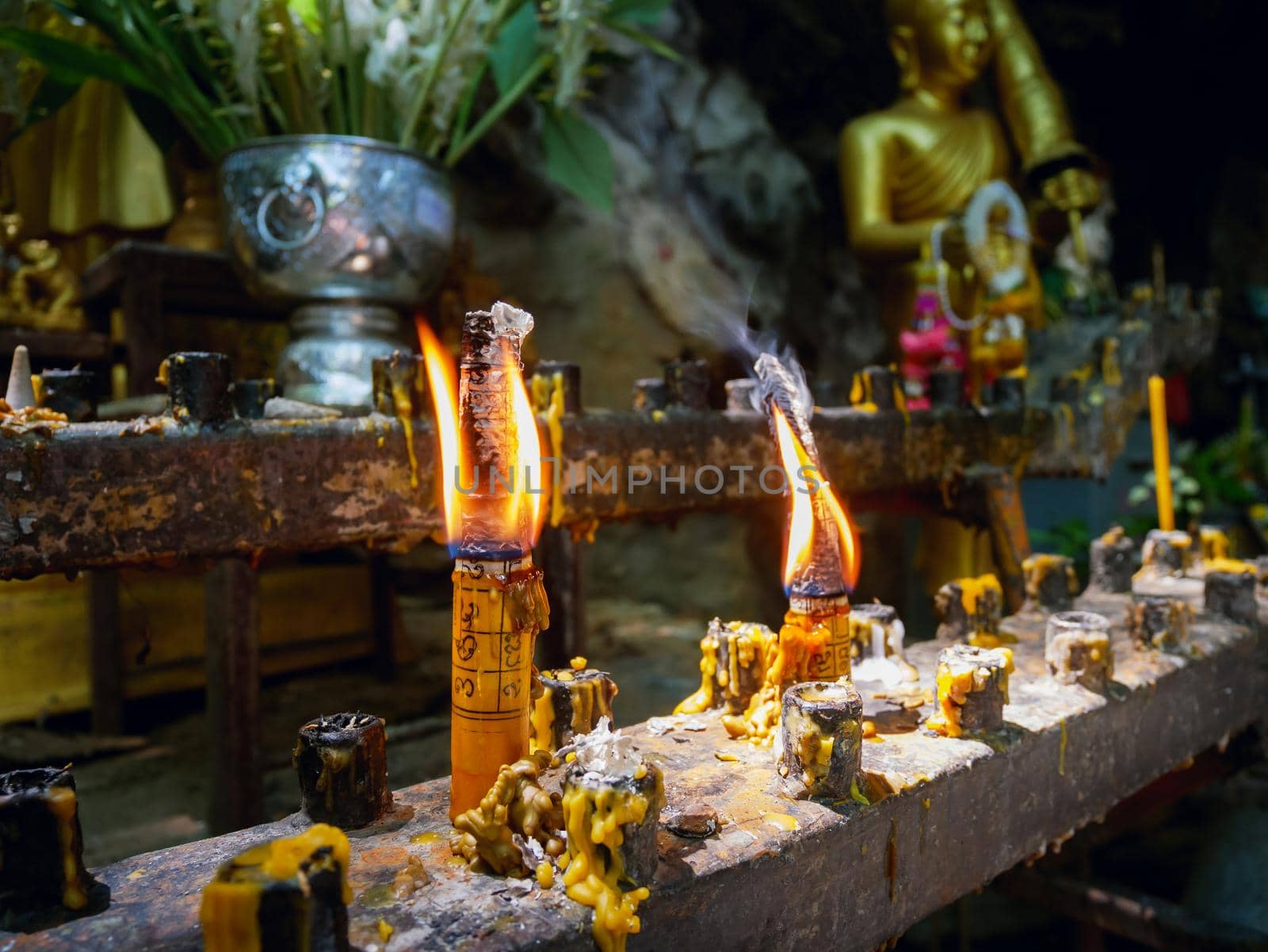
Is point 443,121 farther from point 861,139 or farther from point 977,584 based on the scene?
point 861,139

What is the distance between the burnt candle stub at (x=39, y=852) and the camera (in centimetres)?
98

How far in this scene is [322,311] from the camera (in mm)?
2428

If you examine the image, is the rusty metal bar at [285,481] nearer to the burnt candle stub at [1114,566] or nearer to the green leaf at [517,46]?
the burnt candle stub at [1114,566]

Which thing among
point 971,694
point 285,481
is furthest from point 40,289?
point 971,694

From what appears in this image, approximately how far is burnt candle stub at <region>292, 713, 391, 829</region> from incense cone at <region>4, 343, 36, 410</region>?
3.26 feet

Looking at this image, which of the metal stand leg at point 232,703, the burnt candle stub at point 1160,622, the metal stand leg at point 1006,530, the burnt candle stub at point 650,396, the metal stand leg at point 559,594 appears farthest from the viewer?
the metal stand leg at point 559,594

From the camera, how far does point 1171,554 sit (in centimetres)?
296

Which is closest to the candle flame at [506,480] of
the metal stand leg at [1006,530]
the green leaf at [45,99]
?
the green leaf at [45,99]

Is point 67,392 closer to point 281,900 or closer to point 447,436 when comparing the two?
point 447,436

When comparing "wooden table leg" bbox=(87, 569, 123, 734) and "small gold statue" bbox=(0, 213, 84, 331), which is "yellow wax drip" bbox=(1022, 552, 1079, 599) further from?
"small gold statue" bbox=(0, 213, 84, 331)

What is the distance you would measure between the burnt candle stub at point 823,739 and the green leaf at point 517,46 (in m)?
2.53

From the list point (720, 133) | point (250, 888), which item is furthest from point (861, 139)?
point (250, 888)

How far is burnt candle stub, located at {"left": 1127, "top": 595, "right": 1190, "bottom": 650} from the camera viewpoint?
2.11 m

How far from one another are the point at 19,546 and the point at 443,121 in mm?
1700
